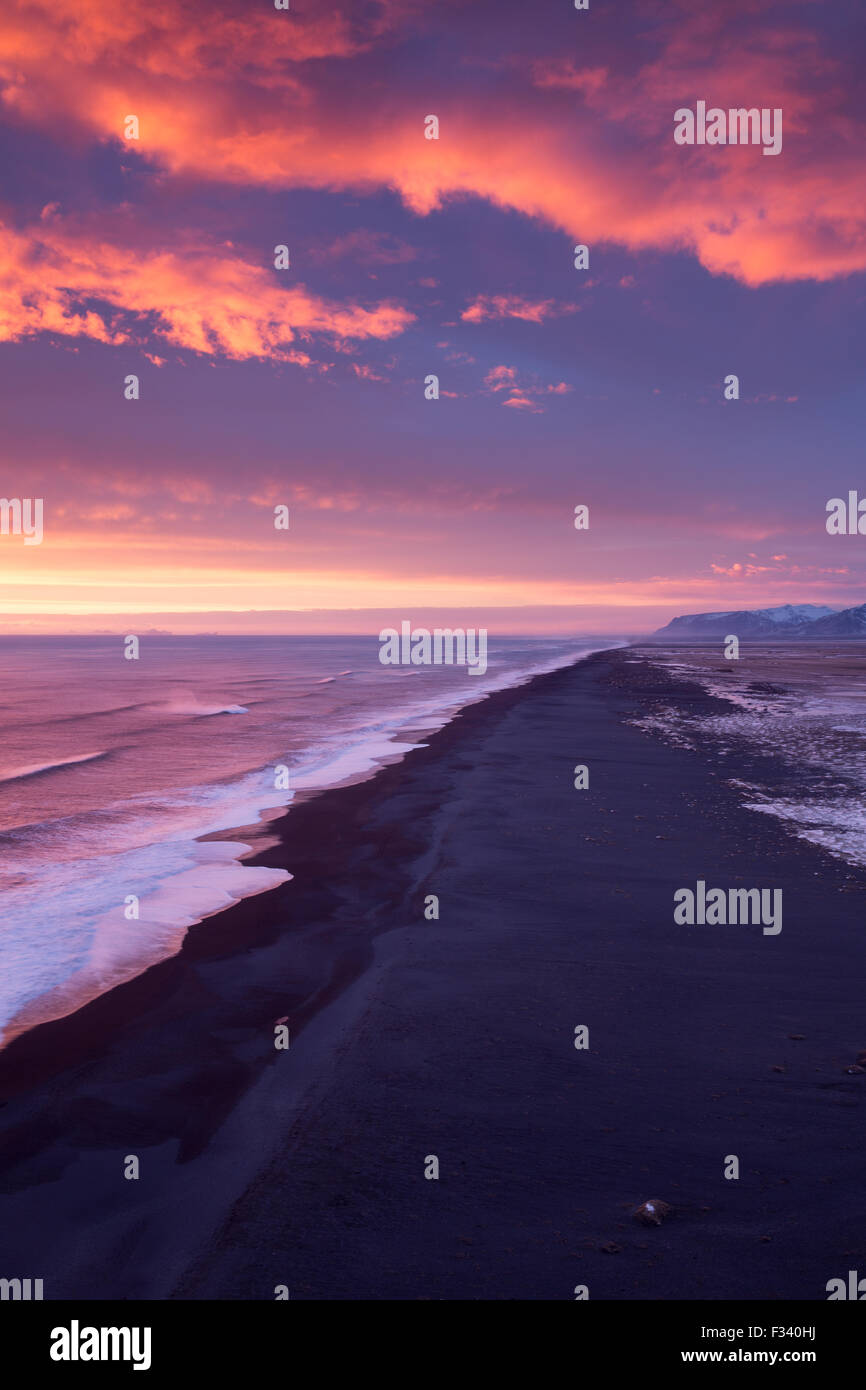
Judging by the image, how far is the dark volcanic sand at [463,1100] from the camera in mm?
4008

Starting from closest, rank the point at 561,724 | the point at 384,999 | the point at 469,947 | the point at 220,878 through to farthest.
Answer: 1. the point at 384,999
2. the point at 469,947
3. the point at 220,878
4. the point at 561,724

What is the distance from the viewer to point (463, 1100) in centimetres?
546

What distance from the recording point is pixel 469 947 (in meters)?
8.31

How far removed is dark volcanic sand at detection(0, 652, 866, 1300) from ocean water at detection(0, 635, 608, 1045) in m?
0.98

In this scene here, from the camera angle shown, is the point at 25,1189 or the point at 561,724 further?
the point at 561,724

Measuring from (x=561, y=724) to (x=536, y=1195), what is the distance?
24.4 meters

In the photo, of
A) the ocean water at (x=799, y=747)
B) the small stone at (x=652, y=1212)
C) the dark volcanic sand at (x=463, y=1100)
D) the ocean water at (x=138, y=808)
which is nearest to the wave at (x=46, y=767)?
the ocean water at (x=138, y=808)

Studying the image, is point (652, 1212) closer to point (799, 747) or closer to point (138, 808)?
point (138, 808)

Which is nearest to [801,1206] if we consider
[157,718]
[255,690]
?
[157,718]

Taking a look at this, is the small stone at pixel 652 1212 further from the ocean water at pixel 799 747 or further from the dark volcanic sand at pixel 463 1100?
the ocean water at pixel 799 747

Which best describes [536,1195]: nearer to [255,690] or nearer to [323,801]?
[323,801]

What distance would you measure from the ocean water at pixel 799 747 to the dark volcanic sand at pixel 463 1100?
2802mm

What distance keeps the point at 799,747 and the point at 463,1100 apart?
19.5m

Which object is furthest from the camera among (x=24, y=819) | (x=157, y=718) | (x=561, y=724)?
(x=157, y=718)
